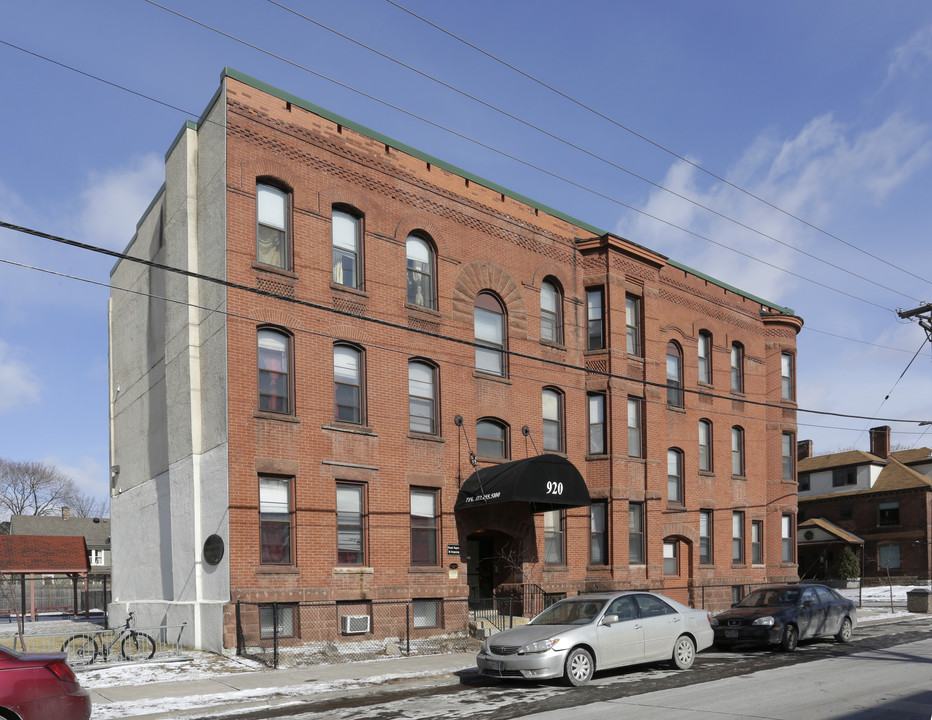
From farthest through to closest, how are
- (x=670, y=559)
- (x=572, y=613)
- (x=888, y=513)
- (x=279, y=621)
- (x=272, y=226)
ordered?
(x=888, y=513)
(x=670, y=559)
(x=272, y=226)
(x=279, y=621)
(x=572, y=613)

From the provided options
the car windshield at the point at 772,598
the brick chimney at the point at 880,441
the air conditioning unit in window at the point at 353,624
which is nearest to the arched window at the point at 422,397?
the air conditioning unit in window at the point at 353,624

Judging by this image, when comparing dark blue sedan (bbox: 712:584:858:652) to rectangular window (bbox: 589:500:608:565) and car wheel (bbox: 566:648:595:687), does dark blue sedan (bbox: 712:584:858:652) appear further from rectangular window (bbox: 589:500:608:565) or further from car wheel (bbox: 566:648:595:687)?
rectangular window (bbox: 589:500:608:565)

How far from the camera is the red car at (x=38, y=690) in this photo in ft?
28.0

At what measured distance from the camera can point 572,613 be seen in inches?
599

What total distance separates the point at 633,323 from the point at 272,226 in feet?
41.7

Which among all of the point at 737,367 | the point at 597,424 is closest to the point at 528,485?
the point at 597,424

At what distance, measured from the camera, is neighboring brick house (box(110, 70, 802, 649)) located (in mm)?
19625

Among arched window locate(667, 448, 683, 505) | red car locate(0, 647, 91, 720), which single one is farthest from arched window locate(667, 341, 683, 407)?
red car locate(0, 647, 91, 720)

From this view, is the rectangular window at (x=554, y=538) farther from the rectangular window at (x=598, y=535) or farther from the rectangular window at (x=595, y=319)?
the rectangular window at (x=595, y=319)

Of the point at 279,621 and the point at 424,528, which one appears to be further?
the point at 424,528

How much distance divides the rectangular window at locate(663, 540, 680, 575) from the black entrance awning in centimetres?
794

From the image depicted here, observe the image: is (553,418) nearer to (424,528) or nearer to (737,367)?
(424,528)

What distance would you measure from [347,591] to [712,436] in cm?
1649

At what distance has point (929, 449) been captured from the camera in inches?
2250
